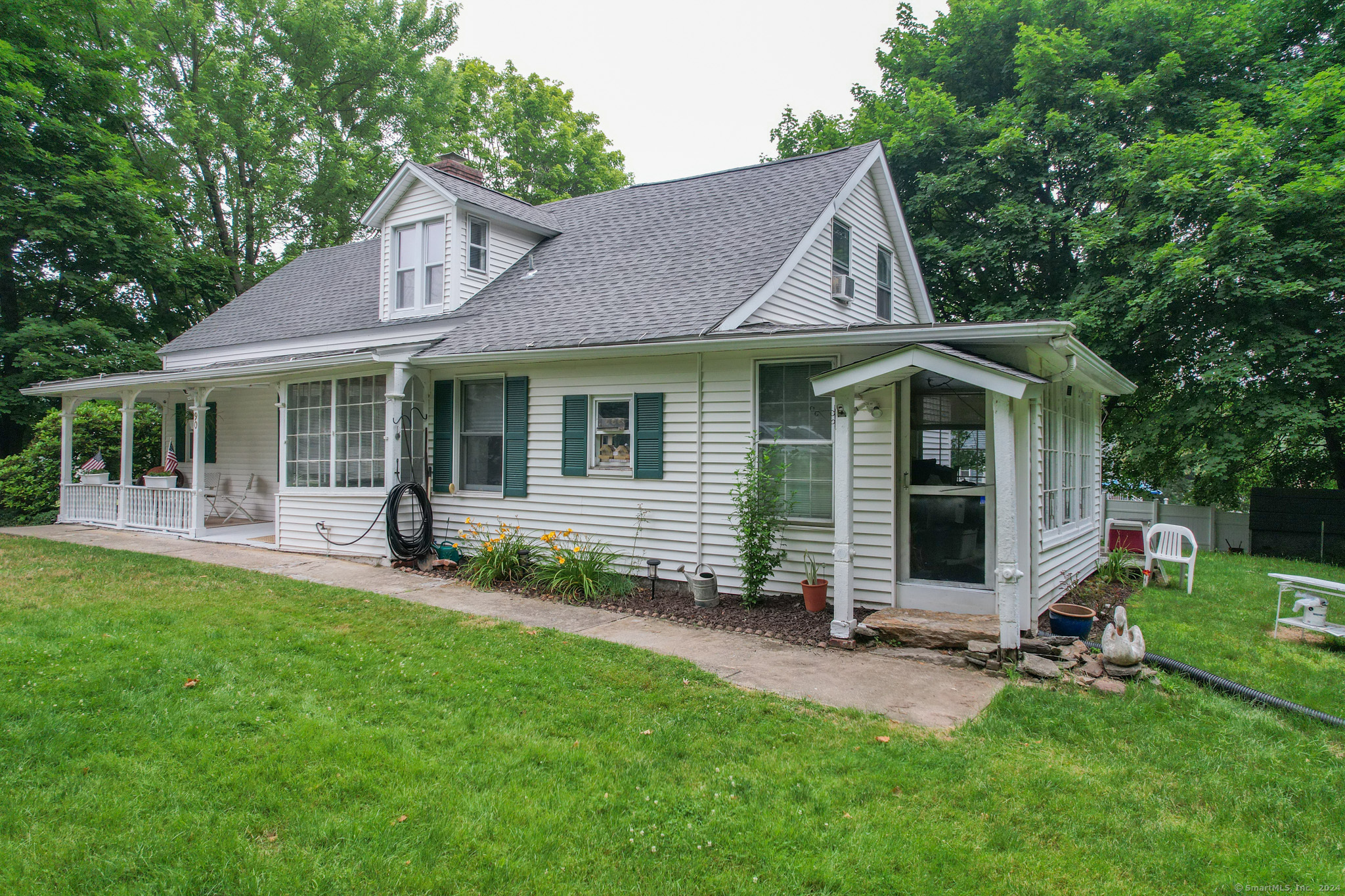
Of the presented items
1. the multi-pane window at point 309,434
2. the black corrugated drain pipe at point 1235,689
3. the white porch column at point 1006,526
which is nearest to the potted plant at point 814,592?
the white porch column at point 1006,526

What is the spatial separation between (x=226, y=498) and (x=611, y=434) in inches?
403

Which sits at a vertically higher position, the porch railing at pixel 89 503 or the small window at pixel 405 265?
the small window at pixel 405 265

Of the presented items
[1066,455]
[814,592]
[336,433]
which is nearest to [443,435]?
[336,433]

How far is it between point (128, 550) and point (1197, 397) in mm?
17577

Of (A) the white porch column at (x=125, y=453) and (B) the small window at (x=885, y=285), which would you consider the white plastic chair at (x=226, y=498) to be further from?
(B) the small window at (x=885, y=285)

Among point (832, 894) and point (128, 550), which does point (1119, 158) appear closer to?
point (832, 894)

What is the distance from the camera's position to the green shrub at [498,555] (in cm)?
864

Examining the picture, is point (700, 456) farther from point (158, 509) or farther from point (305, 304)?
point (305, 304)

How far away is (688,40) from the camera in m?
15.0

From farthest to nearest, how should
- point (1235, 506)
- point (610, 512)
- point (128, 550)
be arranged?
point (1235, 506), point (128, 550), point (610, 512)

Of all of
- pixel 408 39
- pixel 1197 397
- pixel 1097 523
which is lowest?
pixel 1097 523

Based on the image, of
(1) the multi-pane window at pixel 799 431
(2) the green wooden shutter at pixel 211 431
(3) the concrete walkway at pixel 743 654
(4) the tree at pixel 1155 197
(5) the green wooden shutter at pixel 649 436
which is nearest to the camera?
(3) the concrete walkway at pixel 743 654

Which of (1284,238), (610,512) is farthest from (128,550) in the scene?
(1284,238)

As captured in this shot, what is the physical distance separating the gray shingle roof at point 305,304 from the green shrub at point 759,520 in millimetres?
7892
